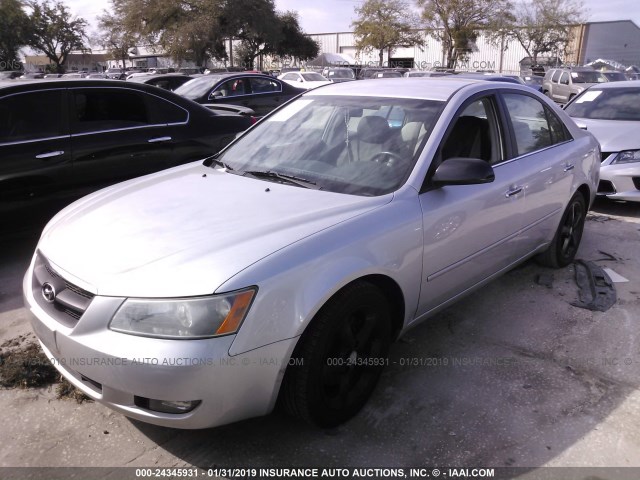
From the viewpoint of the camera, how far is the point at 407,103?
3209 millimetres

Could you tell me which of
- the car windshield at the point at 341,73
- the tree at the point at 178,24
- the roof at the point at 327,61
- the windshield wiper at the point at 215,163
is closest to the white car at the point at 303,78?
the car windshield at the point at 341,73

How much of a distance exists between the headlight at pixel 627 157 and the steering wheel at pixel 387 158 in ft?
14.6

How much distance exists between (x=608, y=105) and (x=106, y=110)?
21.8 feet

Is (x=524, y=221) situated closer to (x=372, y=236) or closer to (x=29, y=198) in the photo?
(x=372, y=236)

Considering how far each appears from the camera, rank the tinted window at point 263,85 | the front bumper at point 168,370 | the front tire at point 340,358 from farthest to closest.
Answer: the tinted window at point 263,85
the front tire at point 340,358
the front bumper at point 168,370

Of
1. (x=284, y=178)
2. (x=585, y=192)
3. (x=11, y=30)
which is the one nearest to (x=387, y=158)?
(x=284, y=178)

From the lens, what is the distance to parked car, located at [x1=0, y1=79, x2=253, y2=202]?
434 cm

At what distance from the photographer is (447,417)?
2656 mm

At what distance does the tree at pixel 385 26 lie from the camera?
1773 inches

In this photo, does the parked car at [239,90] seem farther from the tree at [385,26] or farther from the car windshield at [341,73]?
the tree at [385,26]

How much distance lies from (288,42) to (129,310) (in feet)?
163

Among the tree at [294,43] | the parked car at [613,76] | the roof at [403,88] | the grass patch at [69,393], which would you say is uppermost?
the tree at [294,43]

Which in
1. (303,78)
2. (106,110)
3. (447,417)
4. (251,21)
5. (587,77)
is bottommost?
(447,417)

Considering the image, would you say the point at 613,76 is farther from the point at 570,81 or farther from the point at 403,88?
the point at 403,88
